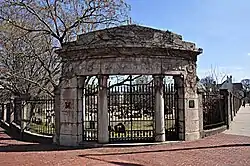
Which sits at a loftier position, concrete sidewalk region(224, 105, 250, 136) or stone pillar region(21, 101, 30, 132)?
stone pillar region(21, 101, 30, 132)

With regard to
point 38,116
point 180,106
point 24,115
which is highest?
point 180,106

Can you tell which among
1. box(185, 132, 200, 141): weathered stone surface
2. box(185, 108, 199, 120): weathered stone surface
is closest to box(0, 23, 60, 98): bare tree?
box(185, 108, 199, 120): weathered stone surface

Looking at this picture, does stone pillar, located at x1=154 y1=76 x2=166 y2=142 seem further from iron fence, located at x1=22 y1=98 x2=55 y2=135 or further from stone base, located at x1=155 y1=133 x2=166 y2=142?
iron fence, located at x1=22 y1=98 x2=55 y2=135

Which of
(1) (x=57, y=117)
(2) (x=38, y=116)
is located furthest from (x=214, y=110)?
(2) (x=38, y=116)

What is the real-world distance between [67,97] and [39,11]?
16.9 ft

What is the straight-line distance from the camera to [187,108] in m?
14.9

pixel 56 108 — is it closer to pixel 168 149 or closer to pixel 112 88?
pixel 112 88

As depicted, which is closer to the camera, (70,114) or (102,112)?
(102,112)

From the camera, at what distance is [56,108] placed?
1530cm

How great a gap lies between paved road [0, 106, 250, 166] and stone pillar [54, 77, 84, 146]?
75cm

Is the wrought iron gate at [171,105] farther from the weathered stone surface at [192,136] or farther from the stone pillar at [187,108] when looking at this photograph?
the weathered stone surface at [192,136]

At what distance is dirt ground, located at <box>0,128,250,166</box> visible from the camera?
10234mm

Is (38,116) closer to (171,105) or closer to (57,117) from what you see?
(57,117)

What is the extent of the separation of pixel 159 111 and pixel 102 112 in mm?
2354
